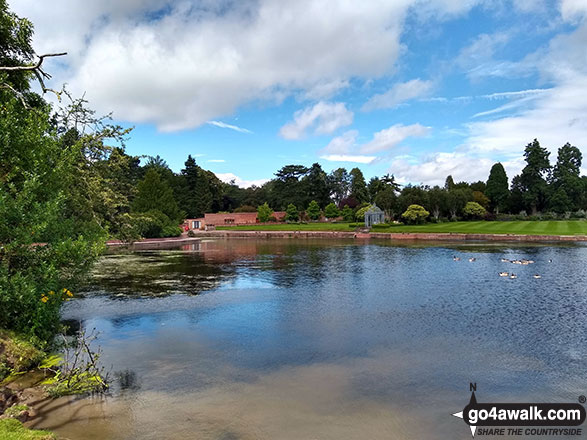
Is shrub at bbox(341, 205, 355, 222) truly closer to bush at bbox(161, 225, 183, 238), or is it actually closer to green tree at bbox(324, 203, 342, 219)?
green tree at bbox(324, 203, 342, 219)

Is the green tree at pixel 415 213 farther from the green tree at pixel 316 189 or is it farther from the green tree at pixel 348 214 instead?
the green tree at pixel 316 189

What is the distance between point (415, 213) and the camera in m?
65.5

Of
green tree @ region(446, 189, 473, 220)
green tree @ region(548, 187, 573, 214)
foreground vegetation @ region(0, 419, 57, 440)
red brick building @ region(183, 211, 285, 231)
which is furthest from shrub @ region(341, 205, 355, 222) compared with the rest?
foreground vegetation @ region(0, 419, 57, 440)

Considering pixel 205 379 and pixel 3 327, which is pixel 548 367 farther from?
pixel 3 327

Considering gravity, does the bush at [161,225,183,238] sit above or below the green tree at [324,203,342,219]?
below

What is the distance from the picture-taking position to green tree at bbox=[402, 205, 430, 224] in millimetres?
65556

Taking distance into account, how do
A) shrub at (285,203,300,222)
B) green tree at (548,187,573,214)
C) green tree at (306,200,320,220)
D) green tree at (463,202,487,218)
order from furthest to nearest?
green tree at (306,200,320,220)
shrub at (285,203,300,222)
green tree at (463,202,487,218)
green tree at (548,187,573,214)

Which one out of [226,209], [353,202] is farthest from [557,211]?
[226,209]

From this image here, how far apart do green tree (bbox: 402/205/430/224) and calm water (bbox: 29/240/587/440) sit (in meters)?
44.0

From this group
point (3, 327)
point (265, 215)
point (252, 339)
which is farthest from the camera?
point (265, 215)

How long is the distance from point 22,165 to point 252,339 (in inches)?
300

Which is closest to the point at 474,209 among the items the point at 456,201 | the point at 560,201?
the point at 456,201

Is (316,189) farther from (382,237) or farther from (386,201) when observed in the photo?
(382,237)

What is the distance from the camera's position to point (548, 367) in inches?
365
